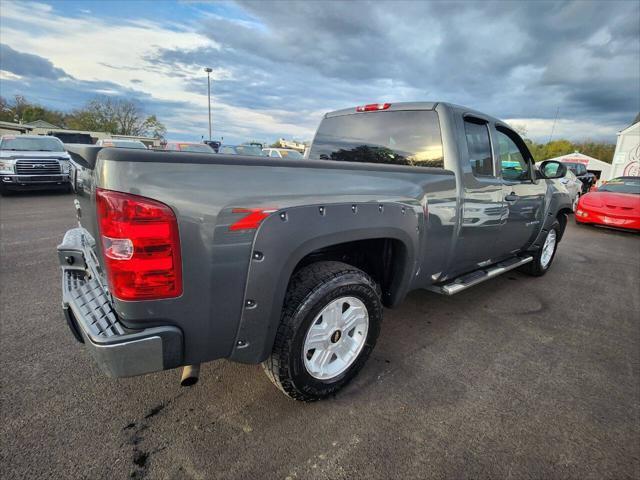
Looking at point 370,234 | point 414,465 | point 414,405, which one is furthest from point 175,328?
point 414,405

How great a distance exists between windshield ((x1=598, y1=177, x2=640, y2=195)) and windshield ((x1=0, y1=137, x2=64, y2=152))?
16.1m

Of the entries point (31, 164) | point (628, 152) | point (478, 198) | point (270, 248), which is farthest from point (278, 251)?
point (628, 152)

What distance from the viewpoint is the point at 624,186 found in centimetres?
1027

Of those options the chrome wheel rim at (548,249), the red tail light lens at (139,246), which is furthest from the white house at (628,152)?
the red tail light lens at (139,246)

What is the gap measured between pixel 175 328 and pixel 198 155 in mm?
793

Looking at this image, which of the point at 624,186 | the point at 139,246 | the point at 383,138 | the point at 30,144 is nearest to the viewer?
the point at 139,246

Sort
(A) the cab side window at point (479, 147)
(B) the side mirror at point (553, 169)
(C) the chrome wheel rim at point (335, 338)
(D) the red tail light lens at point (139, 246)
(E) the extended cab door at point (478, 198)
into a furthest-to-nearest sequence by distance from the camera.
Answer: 1. (B) the side mirror at point (553, 169)
2. (A) the cab side window at point (479, 147)
3. (E) the extended cab door at point (478, 198)
4. (C) the chrome wheel rim at point (335, 338)
5. (D) the red tail light lens at point (139, 246)

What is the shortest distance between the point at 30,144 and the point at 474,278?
1340cm

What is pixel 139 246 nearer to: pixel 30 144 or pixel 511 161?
pixel 511 161

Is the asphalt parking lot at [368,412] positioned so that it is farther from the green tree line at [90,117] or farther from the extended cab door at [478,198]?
the green tree line at [90,117]

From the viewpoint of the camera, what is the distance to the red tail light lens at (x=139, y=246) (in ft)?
4.83

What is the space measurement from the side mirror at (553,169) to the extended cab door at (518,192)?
0.13 meters

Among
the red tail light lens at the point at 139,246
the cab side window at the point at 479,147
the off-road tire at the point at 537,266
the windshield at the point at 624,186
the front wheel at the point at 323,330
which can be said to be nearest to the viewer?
the red tail light lens at the point at 139,246

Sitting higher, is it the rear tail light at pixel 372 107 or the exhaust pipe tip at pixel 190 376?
the rear tail light at pixel 372 107
